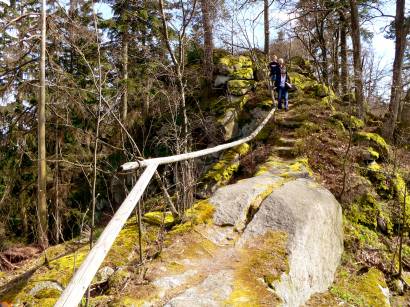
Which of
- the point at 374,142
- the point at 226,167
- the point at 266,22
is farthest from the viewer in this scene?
the point at 266,22

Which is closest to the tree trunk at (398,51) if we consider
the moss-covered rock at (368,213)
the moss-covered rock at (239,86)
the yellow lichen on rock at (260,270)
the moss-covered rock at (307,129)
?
the moss-covered rock at (307,129)

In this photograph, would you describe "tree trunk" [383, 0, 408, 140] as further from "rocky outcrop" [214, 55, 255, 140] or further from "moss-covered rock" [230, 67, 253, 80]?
"moss-covered rock" [230, 67, 253, 80]

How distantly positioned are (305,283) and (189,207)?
8.10 ft

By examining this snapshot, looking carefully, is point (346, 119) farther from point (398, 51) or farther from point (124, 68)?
point (124, 68)

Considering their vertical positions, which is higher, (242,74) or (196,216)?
(242,74)

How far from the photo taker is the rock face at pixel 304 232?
5.12 m

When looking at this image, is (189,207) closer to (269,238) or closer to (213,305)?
(269,238)

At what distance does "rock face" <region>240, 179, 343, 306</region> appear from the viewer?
5.12 m

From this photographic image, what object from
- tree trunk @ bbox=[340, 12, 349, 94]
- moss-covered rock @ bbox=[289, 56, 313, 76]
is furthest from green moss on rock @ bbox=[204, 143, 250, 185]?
moss-covered rock @ bbox=[289, 56, 313, 76]

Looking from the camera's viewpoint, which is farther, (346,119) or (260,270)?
(346,119)

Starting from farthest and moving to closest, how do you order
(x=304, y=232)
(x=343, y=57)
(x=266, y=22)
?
(x=343, y=57) < (x=266, y=22) < (x=304, y=232)

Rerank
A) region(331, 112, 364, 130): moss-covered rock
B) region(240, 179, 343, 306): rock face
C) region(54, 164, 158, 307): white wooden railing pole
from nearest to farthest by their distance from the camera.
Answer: region(54, 164, 158, 307): white wooden railing pole
region(240, 179, 343, 306): rock face
region(331, 112, 364, 130): moss-covered rock

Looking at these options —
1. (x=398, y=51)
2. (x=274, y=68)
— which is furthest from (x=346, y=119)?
(x=274, y=68)

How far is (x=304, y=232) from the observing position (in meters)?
5.75
